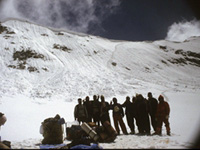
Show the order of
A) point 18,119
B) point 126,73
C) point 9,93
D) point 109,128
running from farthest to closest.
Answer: point 126,73 < point 9,93 < point 18,119 < point 109,128

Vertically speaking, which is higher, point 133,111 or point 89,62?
point 89,62

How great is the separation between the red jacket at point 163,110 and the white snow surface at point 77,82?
78 centimetres

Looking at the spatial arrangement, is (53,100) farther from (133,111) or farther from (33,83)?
(133,111)

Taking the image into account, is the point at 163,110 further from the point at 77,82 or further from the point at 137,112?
A: the point at 77,82

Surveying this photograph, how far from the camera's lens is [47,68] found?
20703 mm

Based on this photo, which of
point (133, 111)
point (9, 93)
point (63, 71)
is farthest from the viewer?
point (63, 71)

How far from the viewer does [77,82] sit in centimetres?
1811

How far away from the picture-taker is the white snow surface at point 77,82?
6.52 meters

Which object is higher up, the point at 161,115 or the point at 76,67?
the point at 76,67

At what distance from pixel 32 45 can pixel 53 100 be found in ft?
49.1

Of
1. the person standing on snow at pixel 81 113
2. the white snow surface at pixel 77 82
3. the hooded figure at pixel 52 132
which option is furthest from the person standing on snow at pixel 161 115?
the hooded figure at pixel 52 132

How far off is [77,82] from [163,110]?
13.3 metres

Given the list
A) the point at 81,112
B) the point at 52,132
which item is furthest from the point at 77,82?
the point at 52,132

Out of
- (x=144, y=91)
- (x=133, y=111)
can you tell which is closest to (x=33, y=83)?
(x=144, y=91)
